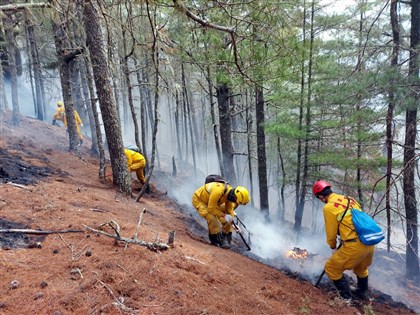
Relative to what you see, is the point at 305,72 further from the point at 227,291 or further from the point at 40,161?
the point at 227,291

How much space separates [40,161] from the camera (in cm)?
929

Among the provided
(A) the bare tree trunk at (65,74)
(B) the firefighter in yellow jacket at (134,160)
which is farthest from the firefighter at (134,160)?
(A) the bare tree trunk at (65,74)

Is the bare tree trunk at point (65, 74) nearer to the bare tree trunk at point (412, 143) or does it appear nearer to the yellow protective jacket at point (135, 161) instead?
the yellow protective jacket at point (135, 161)

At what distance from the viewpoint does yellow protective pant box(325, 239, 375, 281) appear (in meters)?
4.74

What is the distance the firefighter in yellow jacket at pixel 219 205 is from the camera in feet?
20.8

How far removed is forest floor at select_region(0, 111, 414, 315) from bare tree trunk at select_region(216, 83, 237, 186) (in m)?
6.77

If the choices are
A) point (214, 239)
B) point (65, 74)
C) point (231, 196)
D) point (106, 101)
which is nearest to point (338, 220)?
point (231, 196)

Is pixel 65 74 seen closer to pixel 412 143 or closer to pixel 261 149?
pixel 261 149

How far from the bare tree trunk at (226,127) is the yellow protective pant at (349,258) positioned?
775 cm

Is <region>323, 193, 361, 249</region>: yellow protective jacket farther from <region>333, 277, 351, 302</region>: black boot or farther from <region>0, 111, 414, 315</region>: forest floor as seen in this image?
<region>0, 111, 414, 315</region>: forest floor

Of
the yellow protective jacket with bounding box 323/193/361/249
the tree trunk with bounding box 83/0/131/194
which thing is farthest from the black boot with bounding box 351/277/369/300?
the tree trunk with bounding box 83/0/131/194

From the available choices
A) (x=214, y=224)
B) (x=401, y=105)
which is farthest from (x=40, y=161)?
(x=401, y=105)

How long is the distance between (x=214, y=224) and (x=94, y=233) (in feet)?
9.50

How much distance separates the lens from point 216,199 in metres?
6.46
